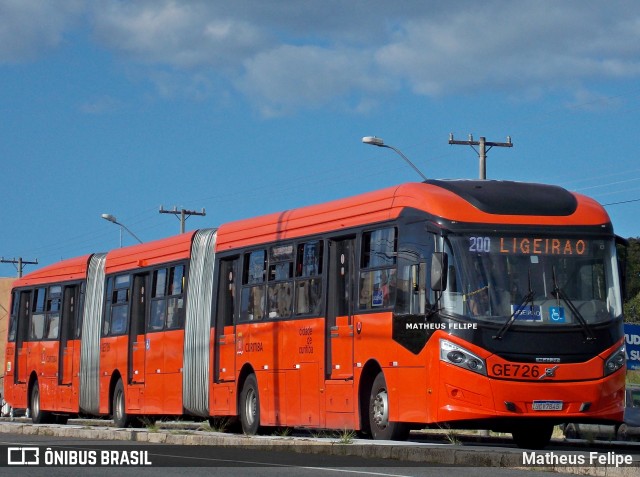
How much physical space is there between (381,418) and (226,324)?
6.09m

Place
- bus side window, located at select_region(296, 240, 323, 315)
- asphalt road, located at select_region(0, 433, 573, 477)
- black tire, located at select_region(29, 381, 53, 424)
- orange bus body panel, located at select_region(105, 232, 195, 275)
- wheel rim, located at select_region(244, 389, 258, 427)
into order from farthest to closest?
black tire, located at select_region(29, 381, 53, 424), orange bus body panel, located at select_region(105, 232, 195, 275), wheel rim, located at select_region(244, 389, 258, 427), bus side window, located at select_region(296, 240, 323, 315), asphalt road, located at select_region(0, 433, 573, 477)

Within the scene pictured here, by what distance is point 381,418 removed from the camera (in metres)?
19.5

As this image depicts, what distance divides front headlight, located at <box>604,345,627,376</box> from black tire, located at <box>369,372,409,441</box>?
276cm

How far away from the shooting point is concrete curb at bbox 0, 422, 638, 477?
1430 centimetres

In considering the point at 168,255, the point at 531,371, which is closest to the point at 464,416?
the point at 531,371

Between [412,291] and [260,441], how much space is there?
9.19ft

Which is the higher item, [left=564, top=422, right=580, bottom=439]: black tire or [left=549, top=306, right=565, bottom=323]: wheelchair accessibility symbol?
[left=549, top=306, right=565, bottom=323]: wheelchair accessibility symbol

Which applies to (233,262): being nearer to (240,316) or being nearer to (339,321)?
(240,316)

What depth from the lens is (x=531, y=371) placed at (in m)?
18.0

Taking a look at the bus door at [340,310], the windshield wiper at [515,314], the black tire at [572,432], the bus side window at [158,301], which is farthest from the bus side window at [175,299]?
A: the windshield wiper at [515,314]

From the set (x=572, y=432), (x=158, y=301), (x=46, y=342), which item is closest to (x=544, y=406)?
(x=572, y=432)

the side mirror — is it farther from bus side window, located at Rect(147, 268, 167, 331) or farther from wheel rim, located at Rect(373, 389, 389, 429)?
bus side window, located at Rect(147, 268, 167, 331)

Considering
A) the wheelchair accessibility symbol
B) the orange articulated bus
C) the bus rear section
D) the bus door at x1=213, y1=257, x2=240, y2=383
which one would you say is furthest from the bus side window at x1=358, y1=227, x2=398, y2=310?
the bus rear section

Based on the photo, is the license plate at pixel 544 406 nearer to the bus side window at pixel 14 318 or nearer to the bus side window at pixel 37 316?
the bus side window at pixel 37 316
